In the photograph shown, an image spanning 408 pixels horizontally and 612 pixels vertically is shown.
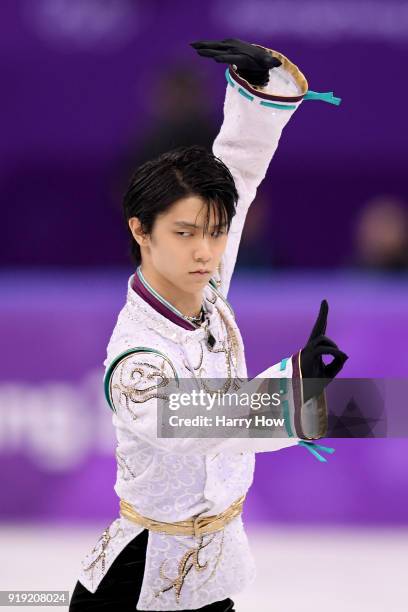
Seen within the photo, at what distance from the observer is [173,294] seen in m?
2.74

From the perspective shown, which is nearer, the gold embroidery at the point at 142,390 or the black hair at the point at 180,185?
the gold embroidery at the point at 142,390

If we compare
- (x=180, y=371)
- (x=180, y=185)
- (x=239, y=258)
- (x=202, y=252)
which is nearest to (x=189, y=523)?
(x=180, y=371)

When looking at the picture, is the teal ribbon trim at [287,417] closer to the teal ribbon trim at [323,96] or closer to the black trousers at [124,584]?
the black trousers at [124,584]

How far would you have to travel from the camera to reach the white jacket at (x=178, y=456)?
257 cm

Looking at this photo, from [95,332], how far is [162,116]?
1.21m

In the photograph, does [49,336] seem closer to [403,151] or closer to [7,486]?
[7,486]

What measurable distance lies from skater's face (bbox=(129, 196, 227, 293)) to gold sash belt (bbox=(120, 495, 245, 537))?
0.52 metres

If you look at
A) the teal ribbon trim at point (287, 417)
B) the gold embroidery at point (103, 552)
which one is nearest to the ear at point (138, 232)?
the teal ribbon trim at point (287, 417)

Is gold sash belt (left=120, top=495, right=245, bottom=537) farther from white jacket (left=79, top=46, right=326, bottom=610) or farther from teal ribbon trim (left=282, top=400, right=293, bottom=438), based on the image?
teal ribbon trim (left=282, top=400, right=293, bottom=438)

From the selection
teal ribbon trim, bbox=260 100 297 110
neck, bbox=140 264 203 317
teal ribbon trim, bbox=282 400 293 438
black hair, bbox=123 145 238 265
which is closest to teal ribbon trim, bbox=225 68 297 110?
teal ribbon trim, bbox=260 100 297 110

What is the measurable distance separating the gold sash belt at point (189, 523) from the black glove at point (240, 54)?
1007 millimetres

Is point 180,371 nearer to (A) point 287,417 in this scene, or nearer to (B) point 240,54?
→ (A) point 287,417

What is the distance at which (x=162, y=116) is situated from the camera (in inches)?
231

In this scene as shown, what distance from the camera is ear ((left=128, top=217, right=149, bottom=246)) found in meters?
2.73
